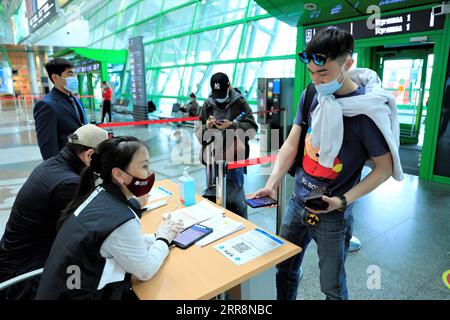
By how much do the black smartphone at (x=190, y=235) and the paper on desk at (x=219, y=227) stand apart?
23 mm

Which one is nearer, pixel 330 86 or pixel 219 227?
pixel 330 86

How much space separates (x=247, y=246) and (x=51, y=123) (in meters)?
2.03

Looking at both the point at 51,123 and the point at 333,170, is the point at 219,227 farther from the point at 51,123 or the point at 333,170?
the point at 51,123

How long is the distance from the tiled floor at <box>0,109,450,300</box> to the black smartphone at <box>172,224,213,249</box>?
3.38 feet

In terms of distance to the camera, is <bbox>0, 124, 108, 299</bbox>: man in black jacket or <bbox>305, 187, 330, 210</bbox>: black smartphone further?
<bbox>0, 124, 108, 299</bbox>: man in black jacket

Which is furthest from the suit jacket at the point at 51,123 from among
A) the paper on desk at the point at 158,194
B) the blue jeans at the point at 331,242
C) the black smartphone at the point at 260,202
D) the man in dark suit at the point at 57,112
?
the blue jeans at the point at 331,242

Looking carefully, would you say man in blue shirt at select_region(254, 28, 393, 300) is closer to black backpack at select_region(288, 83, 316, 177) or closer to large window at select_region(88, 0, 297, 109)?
black backpack at select_region(288, 83, 316, 177)

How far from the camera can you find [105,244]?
1.16 m

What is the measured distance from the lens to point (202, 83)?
33.7 feet

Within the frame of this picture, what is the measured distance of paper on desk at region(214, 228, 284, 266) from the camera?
4.60ft

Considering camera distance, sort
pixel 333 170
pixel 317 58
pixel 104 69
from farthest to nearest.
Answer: pixel 104 69
pixel 333 170
pixel 317 58

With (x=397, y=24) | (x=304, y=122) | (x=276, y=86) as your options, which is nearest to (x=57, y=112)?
(x=304, y=122)

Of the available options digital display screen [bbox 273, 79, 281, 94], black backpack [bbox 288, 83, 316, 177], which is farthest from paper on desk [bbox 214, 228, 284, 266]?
digital display screen [bbox 273, 79, 281, 94]

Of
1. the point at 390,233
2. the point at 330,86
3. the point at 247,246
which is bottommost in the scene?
the point at 390,233
